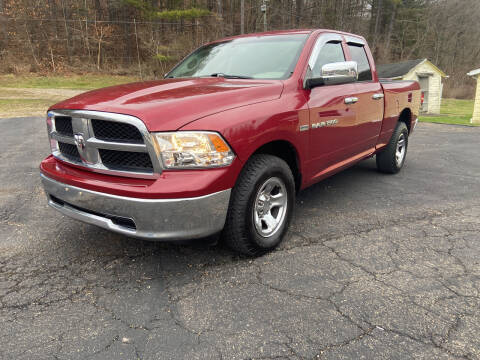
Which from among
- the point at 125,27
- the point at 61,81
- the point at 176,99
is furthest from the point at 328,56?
the point at 125,27

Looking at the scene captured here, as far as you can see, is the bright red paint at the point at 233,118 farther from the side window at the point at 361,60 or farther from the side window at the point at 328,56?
the side window at the point at 361,60

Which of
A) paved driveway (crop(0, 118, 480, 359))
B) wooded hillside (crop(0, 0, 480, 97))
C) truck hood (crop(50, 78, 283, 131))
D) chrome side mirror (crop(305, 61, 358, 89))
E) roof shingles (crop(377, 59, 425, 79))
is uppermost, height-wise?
wooded hillside (crop(0, 0, 480, 97))

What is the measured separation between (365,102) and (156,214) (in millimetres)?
2981

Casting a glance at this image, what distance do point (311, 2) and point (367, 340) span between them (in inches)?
1576

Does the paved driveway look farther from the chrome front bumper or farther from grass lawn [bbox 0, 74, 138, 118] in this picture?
grass lawn [bbox 0, 74, 138, 118]

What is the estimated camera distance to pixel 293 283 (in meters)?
2.66

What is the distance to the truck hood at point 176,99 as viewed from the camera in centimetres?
239

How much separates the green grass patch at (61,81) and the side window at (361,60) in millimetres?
22233

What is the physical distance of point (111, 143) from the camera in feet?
8.09

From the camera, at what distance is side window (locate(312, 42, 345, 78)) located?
3.56 m

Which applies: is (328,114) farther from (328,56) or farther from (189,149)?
(189,149)

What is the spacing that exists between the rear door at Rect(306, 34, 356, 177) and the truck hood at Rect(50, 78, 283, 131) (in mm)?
515

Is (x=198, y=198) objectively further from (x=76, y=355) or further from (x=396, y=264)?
(x=396, y=264)

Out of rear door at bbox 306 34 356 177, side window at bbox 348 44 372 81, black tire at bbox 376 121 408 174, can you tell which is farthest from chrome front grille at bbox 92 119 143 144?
black tire at bbox 376 121 408 174
